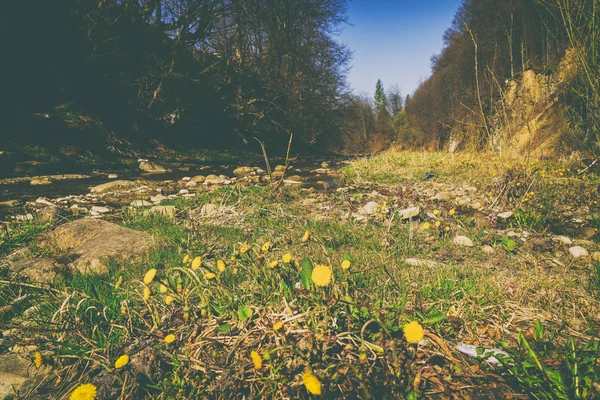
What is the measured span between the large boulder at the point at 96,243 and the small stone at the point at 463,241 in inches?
90.9

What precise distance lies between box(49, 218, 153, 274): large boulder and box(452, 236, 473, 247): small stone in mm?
2309

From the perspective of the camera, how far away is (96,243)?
2219mm

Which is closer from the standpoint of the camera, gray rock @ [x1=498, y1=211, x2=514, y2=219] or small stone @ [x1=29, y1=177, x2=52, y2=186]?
gray rock @ [x1=498, y1=211, x2=514, y2=219]

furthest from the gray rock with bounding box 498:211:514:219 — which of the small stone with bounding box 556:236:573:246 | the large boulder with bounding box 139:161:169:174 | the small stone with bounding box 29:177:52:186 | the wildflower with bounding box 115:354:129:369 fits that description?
the small stone with bounding box 29:177:52:186

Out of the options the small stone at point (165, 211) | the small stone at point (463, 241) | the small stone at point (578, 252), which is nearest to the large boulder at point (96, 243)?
the small stone at point (165, 211)

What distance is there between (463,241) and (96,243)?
2.73m

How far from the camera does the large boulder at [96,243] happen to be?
2.00 meters

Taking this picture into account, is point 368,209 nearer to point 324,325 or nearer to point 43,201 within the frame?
point 324,325

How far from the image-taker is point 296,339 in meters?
1.03

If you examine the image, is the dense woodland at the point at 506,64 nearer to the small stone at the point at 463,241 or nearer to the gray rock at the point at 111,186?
the small stone at the point at 463,241

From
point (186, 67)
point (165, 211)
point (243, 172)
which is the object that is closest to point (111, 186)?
point (165, 211)

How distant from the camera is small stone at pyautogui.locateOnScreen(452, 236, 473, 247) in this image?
2.30 m

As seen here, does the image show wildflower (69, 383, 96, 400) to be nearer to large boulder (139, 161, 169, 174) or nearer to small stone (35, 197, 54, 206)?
small stone (35, 197, 54, 206)

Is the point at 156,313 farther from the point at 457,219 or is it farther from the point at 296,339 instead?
the point at 457,219
